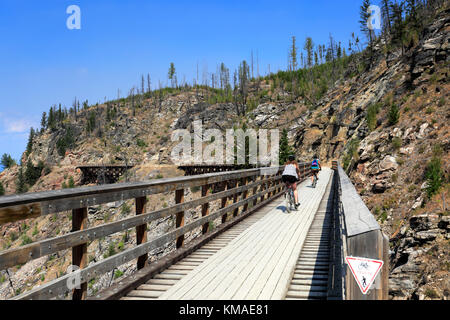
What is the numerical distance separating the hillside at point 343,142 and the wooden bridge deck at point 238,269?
14.1 ft

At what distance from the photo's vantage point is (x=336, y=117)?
154ft

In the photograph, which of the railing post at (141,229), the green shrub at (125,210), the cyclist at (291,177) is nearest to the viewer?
the railing post at (141,229)

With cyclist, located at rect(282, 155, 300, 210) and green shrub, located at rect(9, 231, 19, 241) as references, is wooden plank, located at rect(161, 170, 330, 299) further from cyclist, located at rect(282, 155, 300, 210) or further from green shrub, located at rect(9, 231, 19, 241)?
green shrub, located at rect(9, 231, 19, 241)

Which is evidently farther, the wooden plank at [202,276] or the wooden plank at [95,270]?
the wooden plank at [202,276]

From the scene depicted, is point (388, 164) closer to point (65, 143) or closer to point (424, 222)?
point (424, 222)

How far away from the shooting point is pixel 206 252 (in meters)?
6.04

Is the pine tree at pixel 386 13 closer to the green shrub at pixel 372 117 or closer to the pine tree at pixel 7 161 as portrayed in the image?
the green shrub at pixel 372 117

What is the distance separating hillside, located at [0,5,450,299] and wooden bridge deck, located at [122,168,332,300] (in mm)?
4283

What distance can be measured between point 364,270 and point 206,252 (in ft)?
13.8

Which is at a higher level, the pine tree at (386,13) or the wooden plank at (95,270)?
the pine tree at (386,13)

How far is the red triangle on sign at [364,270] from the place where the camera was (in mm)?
2121

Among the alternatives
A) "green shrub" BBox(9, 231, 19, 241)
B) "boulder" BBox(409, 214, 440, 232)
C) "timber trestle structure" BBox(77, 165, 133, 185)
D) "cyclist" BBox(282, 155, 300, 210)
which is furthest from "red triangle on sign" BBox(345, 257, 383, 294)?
"timber trestle structure" BBox(77, 165, 133, 185)

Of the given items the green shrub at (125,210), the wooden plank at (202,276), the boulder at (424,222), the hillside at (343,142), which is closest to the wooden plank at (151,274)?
the wooden plank at (202,276)
